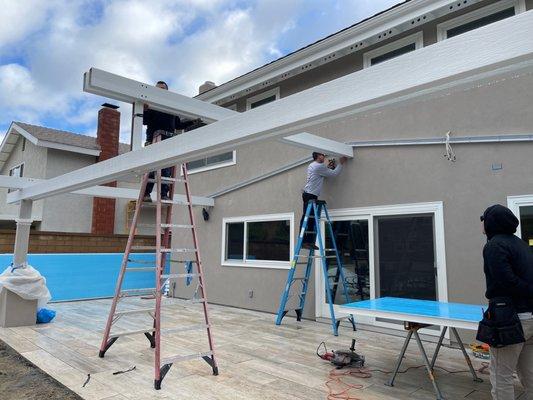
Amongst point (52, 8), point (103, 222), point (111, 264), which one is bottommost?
point (111, 264)

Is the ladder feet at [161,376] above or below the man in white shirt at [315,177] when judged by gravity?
below

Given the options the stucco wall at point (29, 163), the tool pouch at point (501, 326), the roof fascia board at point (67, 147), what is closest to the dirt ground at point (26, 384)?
the tool pouch at point (501, 326)

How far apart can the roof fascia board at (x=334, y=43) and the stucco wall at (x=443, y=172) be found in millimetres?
1285

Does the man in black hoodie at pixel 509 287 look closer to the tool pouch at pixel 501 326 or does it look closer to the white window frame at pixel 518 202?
the tool pouch at pixel 501 326

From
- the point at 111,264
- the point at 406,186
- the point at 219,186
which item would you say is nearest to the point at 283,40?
the point at 219,186

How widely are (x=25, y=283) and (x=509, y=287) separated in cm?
655

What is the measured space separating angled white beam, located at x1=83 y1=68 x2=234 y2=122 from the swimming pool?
23.4 feet

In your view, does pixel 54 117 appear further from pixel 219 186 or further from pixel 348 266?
pixel 348 266

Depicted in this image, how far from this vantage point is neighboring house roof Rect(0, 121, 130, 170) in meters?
12.0

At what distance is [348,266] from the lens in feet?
19.8

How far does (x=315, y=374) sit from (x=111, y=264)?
7.42m

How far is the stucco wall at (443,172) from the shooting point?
14.9ft

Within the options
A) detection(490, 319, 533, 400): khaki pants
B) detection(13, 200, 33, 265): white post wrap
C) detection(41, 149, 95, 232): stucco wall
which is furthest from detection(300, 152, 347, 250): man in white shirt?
detection(41, 149, 95, 232): stucco wall

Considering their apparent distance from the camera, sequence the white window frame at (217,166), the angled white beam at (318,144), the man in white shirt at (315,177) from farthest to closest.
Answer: the white window frame at (217,166)
the man in white shirt at (315,177)
the angled white beam at (318,144)
